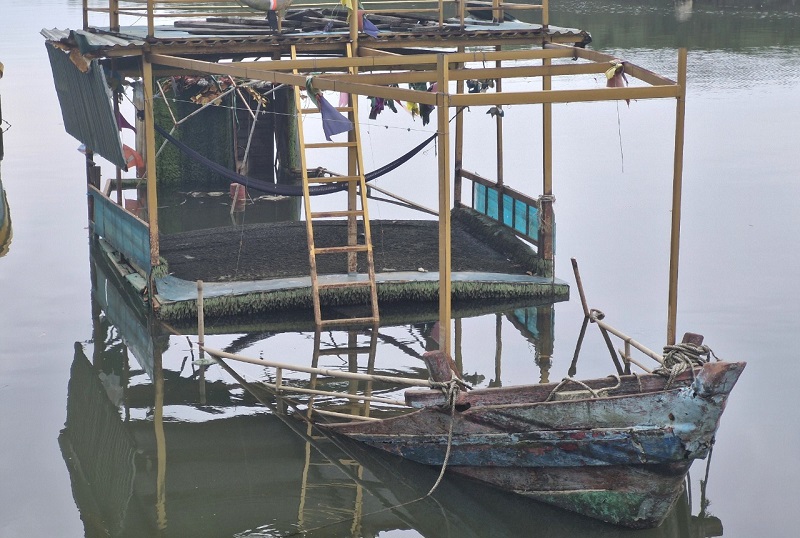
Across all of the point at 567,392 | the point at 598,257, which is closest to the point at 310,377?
the point at 567,392

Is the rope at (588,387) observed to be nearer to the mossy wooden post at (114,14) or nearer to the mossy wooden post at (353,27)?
the mossy wooden post at (353,27)

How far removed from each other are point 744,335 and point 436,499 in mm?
4797

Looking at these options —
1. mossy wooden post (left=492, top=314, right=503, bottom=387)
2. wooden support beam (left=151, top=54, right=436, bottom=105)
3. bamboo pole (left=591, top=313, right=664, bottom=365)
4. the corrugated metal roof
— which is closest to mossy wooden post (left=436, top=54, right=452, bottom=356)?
wooden support beam (left=151, top=54, right=436, bottom=105)

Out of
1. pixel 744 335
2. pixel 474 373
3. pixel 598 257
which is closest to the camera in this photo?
pixel 474 373

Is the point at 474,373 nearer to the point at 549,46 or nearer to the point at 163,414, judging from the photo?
the point at 163,414

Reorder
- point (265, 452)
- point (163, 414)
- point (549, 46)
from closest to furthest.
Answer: point (265, 452)
point (163, 414)
point (549, 46)

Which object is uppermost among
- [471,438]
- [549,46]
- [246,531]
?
[549,46]

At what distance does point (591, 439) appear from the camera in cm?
706

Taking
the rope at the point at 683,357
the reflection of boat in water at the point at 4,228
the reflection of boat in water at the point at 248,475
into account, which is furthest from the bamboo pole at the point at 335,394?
the reflection of boat in water at the point at 4,228

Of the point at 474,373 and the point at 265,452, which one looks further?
the point at 474,373

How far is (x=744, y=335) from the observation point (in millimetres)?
11297

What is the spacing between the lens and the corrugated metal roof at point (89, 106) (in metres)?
12.0

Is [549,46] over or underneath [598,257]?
over

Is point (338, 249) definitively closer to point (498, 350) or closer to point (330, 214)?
point (330, 214)
